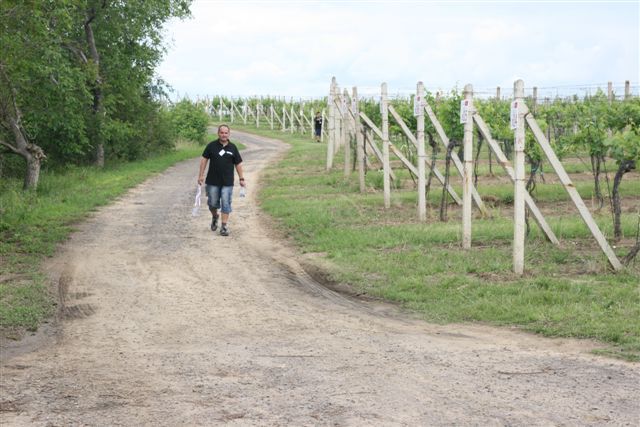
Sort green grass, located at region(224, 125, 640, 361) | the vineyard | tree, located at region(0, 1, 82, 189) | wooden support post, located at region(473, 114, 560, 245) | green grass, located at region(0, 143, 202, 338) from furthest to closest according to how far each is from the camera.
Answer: tree, located at region(0, 1, 82, 189)
wooden support post, located at region(473, 114, 560, 245)
the vineyard
green grass, located at region(0, 143, 202, 338)
green grass, located at region(224, 125, 640, 361)

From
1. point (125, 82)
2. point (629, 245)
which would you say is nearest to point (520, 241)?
point (629, 245)

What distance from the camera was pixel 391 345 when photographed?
8.06m

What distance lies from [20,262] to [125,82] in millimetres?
17109

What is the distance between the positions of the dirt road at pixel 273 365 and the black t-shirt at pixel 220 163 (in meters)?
3.69

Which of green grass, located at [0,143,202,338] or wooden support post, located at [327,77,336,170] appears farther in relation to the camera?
wooden support post, located at [327,77,336,170]

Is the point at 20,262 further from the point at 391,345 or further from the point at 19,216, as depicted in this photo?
the point at 391,345

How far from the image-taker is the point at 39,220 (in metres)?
16.7

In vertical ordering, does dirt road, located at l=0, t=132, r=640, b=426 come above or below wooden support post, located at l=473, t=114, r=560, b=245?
below

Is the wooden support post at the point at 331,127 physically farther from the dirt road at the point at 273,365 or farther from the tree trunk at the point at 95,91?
the dirt road at the point at 273,365

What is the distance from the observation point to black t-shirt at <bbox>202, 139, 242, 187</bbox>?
50.3 feet

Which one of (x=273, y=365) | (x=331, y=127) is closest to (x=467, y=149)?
(x=273, y=365)

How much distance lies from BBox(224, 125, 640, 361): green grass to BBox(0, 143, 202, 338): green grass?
3.96 metres

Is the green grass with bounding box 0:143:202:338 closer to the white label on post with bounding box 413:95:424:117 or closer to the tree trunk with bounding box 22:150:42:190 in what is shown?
the tree trunk with bounding box 22:150:42:190

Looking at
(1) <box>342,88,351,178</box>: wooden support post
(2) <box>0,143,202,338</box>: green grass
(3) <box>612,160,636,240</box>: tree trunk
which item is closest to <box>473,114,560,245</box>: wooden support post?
(3) <box>612,160,636,240</box>: tree trunk
